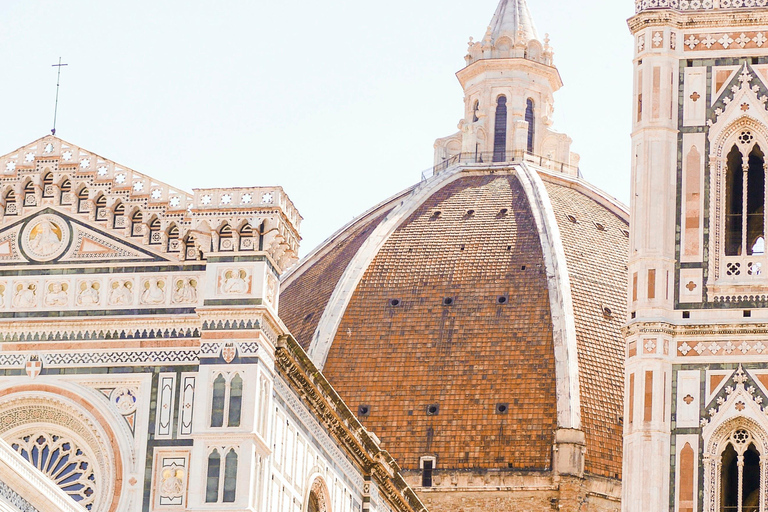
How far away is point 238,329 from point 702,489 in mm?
6417

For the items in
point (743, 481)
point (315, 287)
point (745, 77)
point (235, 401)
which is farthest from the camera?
point (315, 287)

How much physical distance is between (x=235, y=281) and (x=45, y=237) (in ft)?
8.30

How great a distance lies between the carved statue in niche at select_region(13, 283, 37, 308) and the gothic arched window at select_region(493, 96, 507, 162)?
148 feet

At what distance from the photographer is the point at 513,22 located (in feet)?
249

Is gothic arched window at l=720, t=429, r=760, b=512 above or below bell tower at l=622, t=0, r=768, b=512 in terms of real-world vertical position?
below

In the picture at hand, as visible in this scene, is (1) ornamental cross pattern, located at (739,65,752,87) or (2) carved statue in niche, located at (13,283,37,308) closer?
(2) carved statue in niche, located at (13,283,37,308)

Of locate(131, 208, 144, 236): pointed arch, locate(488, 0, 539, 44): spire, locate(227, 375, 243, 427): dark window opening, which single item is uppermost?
locate(488, 0, 539, 44): spire

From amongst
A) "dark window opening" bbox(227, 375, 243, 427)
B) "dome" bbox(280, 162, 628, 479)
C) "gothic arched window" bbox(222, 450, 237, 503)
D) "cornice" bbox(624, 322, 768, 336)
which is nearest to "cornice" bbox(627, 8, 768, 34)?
"cornice" bbox(624, 322, 768, 336)

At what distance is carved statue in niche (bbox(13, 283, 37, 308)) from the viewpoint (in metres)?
28.6

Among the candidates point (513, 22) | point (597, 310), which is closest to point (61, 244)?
point (597, 310)

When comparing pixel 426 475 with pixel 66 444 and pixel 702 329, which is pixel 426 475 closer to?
pixel 702 329

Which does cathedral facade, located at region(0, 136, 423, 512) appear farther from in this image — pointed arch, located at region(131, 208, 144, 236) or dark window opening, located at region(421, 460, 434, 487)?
dark window opening, located at region(421, 460, 434, 487)

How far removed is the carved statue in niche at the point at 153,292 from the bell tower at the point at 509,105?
44480 mm

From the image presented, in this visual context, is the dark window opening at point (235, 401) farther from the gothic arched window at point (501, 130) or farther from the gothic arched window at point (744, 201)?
the gothic arched window at point (501, 130)
